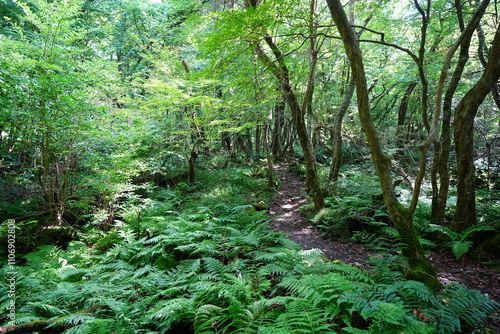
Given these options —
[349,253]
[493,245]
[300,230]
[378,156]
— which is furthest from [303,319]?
[300,230]

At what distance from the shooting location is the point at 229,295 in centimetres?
254

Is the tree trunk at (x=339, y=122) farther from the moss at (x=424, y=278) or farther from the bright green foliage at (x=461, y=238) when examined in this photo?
the moss at (x=424, y=278)

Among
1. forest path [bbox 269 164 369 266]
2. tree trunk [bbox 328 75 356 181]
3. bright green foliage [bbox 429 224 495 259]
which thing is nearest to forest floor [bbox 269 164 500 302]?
forest path [bbox 269 164 369 266]

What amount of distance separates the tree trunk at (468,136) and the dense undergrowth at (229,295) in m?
3.03

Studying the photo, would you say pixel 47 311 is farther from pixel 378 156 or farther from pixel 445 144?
pixel 445 144

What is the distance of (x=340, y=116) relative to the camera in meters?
10.1

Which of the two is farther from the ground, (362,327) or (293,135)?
(293,135)

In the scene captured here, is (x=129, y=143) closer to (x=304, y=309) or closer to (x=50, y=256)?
(x=50, y=256)

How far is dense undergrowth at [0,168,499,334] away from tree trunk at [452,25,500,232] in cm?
303

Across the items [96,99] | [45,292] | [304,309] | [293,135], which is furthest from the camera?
[293,135]

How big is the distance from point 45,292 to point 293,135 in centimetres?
1970

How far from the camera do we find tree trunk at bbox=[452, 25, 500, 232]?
4320mm

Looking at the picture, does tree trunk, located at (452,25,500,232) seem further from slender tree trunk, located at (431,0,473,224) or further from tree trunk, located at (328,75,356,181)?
tree trunk, located at (328,75,356,181)

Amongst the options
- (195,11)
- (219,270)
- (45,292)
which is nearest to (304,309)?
(219,270)
